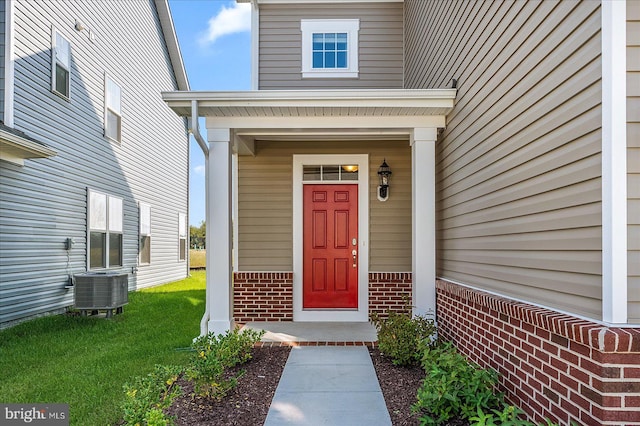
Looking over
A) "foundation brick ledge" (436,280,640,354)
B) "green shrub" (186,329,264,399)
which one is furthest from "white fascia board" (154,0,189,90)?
"foundation brick ledge" (436,280,640,354)

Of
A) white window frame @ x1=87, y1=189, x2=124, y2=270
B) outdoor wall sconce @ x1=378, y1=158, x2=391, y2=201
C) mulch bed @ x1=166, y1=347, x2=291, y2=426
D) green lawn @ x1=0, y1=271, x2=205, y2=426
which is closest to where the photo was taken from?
mulch bed @ x1=166, y1=347, x2=291, y2=426

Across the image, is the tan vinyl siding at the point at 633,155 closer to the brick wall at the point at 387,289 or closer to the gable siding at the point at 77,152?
the brick wall at the point at 387,289

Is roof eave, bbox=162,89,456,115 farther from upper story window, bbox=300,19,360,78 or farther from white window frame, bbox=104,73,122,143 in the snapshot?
white window frame, bbox=104,73,122,143

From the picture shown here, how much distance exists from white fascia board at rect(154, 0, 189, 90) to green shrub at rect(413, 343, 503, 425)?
11.9 metres

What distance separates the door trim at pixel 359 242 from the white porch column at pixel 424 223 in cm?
149

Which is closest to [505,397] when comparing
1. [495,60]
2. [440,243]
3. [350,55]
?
[440,243]

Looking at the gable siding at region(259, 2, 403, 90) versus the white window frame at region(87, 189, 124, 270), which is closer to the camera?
the gable siding at region(259, 2, 403, 90)

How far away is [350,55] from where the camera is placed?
245 inches

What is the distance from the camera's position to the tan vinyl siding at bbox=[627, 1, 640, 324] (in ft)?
5.99

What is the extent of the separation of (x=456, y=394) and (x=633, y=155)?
1.70 metres

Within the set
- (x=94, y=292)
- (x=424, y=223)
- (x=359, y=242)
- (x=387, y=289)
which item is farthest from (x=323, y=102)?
(x=94, y=292)

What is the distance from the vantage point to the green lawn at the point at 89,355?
3238 mm

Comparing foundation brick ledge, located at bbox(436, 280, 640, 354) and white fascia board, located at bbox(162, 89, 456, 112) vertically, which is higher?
white fascia board, located at bbox(162, 89, 456, 112)

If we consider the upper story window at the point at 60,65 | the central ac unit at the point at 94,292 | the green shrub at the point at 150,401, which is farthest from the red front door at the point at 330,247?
the upper story window at the point at 60,65
